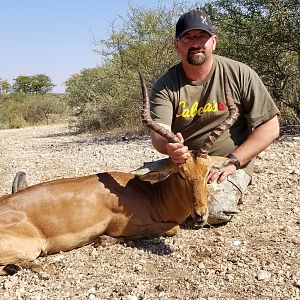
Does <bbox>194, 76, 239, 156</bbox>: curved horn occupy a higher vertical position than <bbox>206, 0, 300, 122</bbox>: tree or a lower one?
lower

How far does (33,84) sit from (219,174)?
184 ft

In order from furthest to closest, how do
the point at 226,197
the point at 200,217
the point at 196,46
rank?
the point at 226,197
the point at 196,46
the point at 200,217

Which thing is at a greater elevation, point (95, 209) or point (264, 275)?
point (95, 209)

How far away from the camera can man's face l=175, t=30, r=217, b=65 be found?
16.8 ft

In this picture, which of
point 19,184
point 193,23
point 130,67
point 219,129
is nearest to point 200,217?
Answer: point 219,129

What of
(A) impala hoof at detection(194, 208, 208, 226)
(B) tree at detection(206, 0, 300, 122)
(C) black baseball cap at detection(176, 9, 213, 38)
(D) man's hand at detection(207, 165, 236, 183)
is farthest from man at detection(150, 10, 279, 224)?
(B) tree at detection(206, 0, 300, 122)

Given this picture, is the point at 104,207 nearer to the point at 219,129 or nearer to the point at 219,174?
the point at 219,174

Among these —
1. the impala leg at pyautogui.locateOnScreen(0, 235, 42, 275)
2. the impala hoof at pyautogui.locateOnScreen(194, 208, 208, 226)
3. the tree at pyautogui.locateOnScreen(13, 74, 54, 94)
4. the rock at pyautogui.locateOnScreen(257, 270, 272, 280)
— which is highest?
the tree at pyautogui.locateOnScreen(13, 74, 54, 94)

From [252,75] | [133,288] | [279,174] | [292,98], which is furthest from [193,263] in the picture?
[292,98]

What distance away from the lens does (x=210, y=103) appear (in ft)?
17.2

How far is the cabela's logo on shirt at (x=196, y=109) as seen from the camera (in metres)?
5.25

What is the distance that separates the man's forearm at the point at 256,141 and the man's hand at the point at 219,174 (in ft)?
0.72

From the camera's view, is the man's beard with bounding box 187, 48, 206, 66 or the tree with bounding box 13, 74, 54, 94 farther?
the tree with bounding box 13, 74, 54, 94

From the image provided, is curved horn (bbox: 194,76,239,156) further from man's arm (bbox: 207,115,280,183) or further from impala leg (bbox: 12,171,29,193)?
impala leg (bbox: 12,171,29,193)
